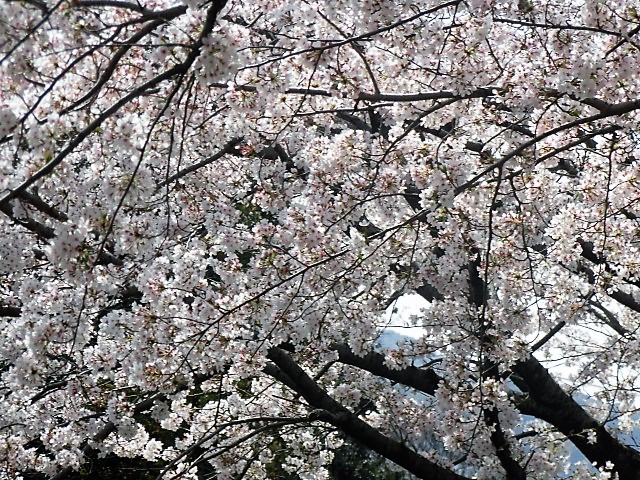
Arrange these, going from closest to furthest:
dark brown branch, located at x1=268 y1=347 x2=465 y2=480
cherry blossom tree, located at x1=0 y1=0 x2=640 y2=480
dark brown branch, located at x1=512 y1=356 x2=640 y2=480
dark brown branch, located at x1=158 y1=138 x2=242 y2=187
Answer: cherry blossom tree, located at x1=0 y1=0 x2=640 y2=480, dark brown branch, located at x1=158 y1=138 x2=242 y2=187, dark brown branch, located at x1=268 y1=347 x2=465 y2=480, dark brown branch, located at x1=512 y1=356 x2=640 y2=480

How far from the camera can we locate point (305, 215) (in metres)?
5.06

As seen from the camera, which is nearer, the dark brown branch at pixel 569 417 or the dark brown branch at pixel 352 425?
the dark brown branch at pixel 352 425

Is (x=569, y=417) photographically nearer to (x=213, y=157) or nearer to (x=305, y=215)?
(x=305, y=215)

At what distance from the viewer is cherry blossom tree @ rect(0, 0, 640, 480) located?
12.3 feet

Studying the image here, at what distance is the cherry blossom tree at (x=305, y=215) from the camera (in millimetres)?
3762

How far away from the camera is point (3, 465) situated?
18.2 ft

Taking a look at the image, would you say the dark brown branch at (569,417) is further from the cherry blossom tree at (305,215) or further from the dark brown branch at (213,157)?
the dark brown branch at (213,157)

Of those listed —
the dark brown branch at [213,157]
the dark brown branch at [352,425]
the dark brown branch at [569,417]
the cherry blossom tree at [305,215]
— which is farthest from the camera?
the dark brown branch at [569,417]

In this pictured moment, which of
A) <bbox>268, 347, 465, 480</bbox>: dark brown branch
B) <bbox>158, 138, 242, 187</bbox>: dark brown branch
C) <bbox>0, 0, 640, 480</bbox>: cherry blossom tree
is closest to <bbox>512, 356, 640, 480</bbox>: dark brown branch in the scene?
<bbox>0, 0, 640, 480</bbox>: cherry blossom tree

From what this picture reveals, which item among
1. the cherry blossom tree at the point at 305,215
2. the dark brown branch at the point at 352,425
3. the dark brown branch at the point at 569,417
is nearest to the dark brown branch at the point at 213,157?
the cherry blossom tree at the point at 305,215

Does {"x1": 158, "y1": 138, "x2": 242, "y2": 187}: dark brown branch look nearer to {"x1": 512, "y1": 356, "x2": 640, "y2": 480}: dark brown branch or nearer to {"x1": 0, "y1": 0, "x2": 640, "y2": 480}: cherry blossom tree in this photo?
{"x1": 0, "y1": 0, "x2": 640, "y2": 480}: cherry blossom tree

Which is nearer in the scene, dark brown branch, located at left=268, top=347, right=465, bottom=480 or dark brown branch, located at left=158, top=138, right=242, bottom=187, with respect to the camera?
dark brown branch, located at left=158, top=138, right=242, bottom=187

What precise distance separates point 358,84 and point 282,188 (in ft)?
4.31

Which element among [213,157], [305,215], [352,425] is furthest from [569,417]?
[213,157]
